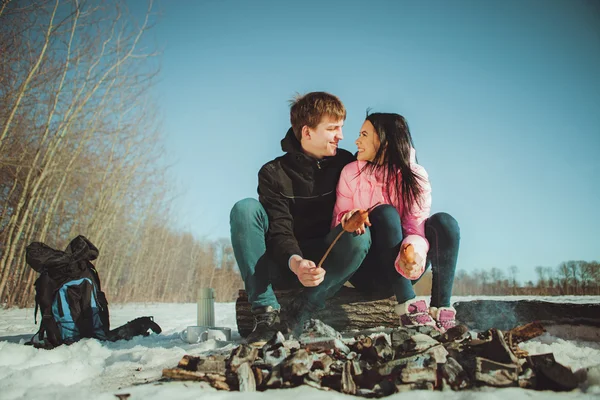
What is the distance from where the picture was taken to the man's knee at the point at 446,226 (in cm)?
212

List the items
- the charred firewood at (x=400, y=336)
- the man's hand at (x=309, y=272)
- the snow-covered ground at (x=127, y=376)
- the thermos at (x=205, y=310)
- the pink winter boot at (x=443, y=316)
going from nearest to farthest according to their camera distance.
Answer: the snow-covered ground at (x=127, y=376), the charred firewood at (x=400, y=336), the man's hand at (x=309, y=272), the pink winter boot at (x=443, y=316), the thermos at (x=205, y=310)

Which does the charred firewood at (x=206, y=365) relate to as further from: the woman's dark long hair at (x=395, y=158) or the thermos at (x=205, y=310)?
the thermos at (x=205, y=310)

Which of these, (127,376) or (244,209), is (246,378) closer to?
(127,376)

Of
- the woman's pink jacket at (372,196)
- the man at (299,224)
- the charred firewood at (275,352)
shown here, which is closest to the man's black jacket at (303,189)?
the man at (299,224)

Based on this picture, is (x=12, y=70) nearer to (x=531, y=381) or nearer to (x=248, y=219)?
(x=248, y=219)

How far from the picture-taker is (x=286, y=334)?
2.03 m

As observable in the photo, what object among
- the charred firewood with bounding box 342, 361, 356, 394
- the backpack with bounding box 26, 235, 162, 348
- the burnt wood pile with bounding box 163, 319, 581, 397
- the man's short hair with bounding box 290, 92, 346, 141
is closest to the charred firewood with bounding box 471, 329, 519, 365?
the burnt wood pile with bounding box 163, 319, 581, 397

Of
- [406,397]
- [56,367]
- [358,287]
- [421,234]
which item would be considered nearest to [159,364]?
[56,367]

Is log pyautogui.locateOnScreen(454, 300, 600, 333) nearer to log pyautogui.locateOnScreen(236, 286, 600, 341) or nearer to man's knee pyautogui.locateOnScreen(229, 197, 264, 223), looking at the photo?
log pyautogui.locateOnScreen(236, 286, 600, 341)

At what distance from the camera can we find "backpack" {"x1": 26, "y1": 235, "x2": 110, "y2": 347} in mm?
2621

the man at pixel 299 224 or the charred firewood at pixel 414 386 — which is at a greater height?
the man at pixel 299 224

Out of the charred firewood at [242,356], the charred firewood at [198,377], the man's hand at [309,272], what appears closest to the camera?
the charred firewood at [198,377]

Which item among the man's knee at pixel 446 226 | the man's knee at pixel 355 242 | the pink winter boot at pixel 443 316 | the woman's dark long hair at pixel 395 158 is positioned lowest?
the pink winter boot at pixel 443 316

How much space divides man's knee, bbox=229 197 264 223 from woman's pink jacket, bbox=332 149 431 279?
49 centimetres
